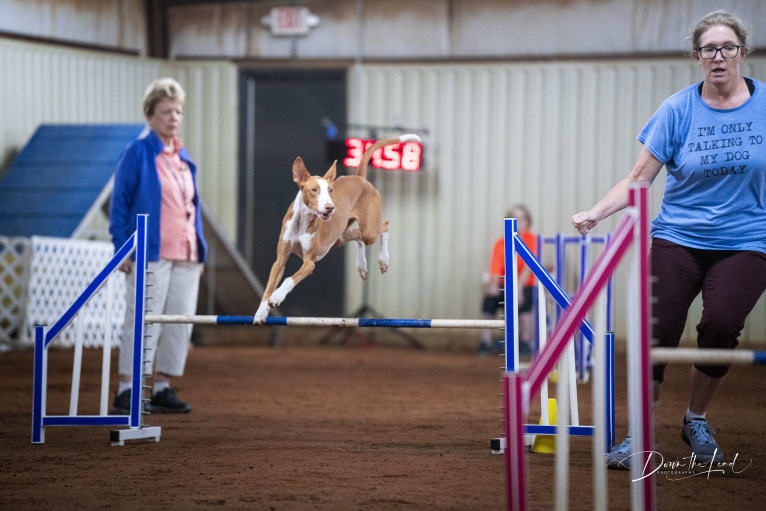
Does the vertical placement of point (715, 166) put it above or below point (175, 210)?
above

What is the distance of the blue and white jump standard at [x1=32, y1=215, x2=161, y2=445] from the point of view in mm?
3451

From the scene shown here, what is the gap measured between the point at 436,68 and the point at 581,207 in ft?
6.85

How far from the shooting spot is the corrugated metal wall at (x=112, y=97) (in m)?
Result: 8.84

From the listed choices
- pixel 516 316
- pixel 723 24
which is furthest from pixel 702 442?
pixel 723 24

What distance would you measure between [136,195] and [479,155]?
5919 millimetres

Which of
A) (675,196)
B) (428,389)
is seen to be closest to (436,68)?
(428,389)

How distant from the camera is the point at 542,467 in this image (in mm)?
3182

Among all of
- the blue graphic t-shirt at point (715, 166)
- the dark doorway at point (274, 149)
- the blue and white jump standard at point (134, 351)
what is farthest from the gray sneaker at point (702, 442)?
the dark doorway at point (274, 149)

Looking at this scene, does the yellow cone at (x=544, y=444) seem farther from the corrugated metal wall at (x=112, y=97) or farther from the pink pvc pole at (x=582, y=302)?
the corrugated metal wall at (x=112, y=97)

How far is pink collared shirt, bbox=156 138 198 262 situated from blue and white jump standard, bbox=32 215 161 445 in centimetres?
62

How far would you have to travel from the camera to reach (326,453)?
341 centimetres

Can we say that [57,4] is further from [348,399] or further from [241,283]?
[348,399]

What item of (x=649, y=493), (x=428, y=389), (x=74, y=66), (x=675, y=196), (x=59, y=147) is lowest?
(x=428, y=389)

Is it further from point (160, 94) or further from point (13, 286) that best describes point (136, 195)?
point (13, 286)
